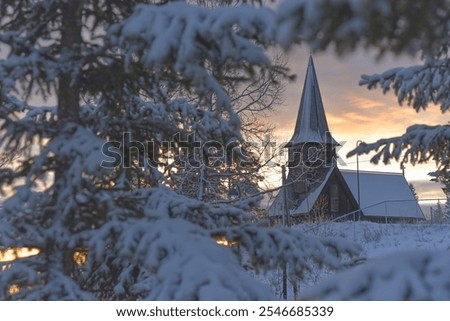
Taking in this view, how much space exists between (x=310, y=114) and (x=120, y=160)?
102ft

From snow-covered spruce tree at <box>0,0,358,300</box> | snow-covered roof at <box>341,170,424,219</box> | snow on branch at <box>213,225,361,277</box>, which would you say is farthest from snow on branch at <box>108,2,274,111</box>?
snow-covered roof at <box>341,170,424,219</box>

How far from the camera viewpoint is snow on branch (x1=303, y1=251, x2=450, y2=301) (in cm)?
224

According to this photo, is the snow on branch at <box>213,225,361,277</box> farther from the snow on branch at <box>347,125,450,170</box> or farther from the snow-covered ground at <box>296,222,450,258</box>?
the snow-covered ground at <box>296,222,450,258</box>

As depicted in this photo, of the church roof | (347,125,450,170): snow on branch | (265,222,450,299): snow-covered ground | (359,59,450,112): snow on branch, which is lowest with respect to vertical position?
(265,222,450,299): snow-covered ground

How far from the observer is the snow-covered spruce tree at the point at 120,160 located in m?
2.94

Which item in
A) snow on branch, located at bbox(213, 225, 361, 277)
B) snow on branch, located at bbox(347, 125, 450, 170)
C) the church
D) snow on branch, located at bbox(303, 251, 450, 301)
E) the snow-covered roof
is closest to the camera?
snow on branch, located at bbox(303, 251, 450, 301)

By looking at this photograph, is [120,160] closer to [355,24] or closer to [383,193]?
[355,24]

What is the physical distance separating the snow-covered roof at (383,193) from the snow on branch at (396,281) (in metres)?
34.9

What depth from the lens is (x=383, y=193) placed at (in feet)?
128

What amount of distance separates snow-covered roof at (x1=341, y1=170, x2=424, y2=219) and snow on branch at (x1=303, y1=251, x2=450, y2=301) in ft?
114

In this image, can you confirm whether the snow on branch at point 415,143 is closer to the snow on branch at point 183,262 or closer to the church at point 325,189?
the snow on branch at point 183,262

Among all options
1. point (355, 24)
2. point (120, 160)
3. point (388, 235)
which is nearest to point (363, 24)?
point (355, 24)

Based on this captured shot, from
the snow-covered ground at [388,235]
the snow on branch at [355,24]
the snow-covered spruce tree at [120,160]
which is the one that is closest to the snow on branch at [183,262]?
the snow-covered spruce tree at [120,160]

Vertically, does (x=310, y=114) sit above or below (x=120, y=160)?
above
